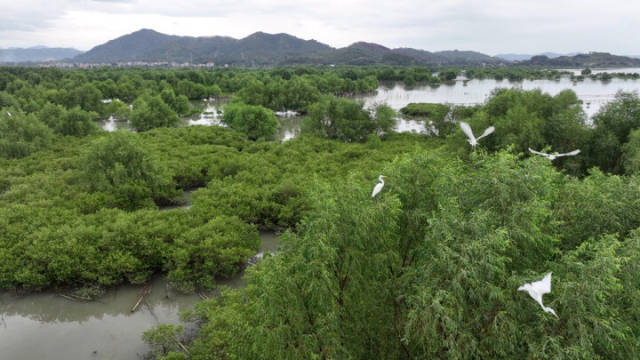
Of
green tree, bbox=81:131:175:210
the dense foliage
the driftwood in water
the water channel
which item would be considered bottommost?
the water channel

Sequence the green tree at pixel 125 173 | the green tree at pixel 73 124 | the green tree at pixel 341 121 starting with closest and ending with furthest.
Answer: the green tree at pixel 125 173
the green tree at pixel 73 124
the green tree at pixel 341 121

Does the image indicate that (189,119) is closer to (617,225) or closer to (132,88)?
(132,88)

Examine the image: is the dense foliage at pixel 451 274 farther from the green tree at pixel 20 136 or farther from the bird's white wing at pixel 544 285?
the green tree at pixel 20 136

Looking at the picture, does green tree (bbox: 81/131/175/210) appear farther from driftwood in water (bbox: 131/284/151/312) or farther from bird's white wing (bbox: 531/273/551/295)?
bird's white wing (bbox: 531/273/551/295)

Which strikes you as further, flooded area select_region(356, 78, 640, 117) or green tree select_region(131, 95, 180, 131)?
flooded area select_region(356, 78, 640, 117)

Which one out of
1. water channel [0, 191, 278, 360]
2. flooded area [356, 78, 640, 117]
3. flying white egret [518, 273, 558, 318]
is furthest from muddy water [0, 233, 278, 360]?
flooded area [356, 78, 640, 117]

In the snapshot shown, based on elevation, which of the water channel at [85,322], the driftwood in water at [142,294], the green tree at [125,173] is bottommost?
the water channel at [85,322]

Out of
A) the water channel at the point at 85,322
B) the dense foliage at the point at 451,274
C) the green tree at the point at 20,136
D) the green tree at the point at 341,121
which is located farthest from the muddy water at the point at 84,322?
the green tree at the point at 341,121

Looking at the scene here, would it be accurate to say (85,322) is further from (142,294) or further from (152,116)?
(152,116)

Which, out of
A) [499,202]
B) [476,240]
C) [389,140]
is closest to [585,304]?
[476,240]
